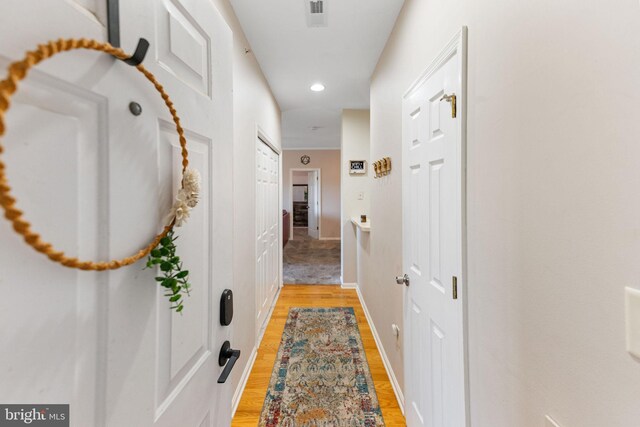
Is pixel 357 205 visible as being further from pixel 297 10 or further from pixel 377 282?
pixel 297 10

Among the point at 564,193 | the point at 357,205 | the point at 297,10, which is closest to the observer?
the point at 564,193

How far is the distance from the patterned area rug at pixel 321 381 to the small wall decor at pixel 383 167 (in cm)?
155

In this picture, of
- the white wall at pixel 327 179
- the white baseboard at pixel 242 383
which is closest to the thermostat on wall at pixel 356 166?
the white baseboard at pixel 242 383

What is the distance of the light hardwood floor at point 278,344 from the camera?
1792 mm

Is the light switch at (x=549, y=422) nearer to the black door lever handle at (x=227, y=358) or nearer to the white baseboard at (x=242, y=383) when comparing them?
the black door lever handle at (x=227, y=358)

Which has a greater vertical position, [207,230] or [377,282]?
[207,230]

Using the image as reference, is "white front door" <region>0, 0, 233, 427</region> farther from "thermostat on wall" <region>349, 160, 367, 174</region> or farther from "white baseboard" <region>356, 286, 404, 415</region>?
"thermostat on wall" <region>349, 160, 367, 174</region>

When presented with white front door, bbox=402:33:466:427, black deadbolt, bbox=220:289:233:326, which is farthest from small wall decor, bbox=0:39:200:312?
white front door, bbox=402:33:466:427

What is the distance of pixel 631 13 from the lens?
1.62 feet

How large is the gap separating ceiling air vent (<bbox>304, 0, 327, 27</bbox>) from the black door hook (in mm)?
1652

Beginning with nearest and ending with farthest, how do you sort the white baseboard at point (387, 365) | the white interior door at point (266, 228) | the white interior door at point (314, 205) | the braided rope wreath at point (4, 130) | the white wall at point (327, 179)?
the braided rope wreath at point (4, 130), the white baseboard at point (387, 365), the white interior door at point (266, 228), the white wall at point (327, 179), the white interior door at point (314, 205)

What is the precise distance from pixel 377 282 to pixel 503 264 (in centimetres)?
186

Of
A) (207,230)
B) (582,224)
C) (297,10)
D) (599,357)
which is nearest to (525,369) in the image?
(599,357)

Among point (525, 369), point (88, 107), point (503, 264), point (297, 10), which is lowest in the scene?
point (525, 369)
